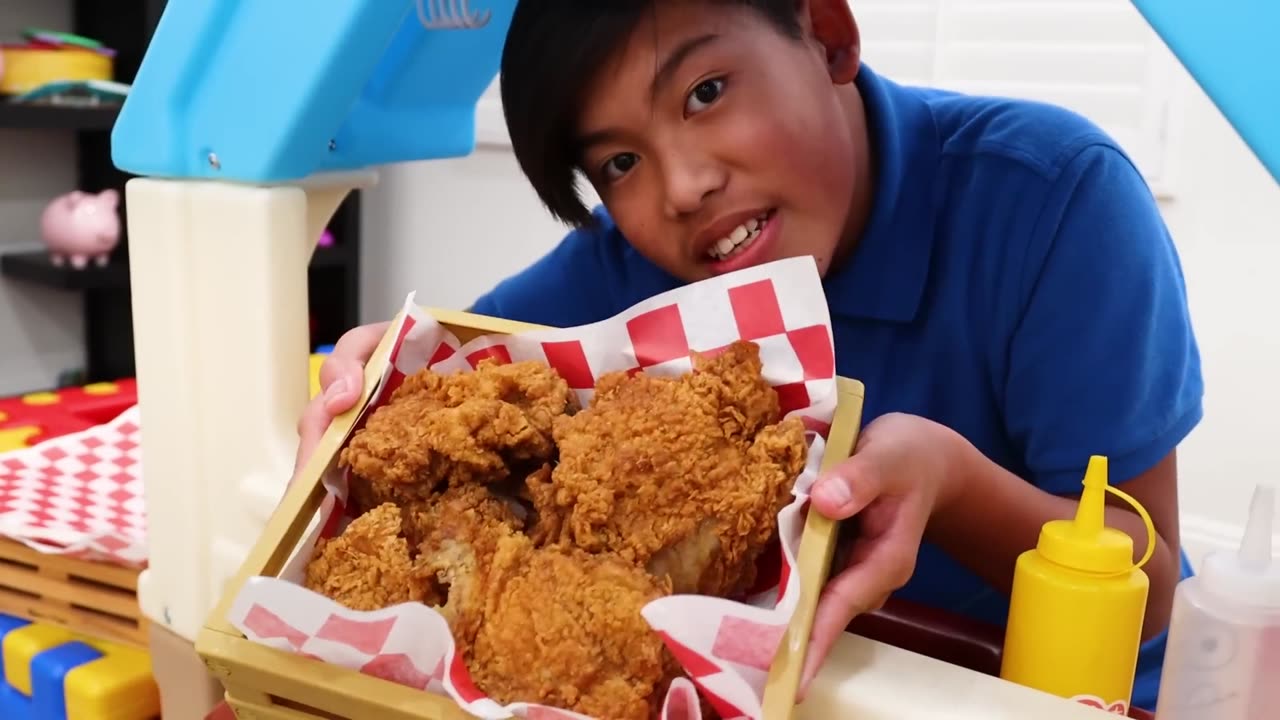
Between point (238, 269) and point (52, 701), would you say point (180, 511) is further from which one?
point (52, 701)

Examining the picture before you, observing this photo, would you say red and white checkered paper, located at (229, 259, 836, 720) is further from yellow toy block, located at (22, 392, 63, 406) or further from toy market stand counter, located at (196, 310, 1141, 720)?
yellow toy block, located at (22, 392, 63, 406)

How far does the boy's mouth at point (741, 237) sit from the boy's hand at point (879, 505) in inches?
10.0

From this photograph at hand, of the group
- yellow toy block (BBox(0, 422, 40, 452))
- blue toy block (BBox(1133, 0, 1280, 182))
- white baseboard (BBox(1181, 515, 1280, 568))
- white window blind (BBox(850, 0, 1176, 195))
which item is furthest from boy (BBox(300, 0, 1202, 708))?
white baseboard (BBox(1181, 515, 1280, 568))

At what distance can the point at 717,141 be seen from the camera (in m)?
0.72

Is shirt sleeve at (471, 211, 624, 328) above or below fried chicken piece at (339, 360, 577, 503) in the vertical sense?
below

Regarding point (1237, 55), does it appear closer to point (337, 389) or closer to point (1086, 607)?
point (1086, 607)

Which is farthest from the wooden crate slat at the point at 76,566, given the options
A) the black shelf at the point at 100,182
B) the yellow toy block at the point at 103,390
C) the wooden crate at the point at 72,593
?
the black shelf at the point at 100,182

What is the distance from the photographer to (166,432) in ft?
2.60

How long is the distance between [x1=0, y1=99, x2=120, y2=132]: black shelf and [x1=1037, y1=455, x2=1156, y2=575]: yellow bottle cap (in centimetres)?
195

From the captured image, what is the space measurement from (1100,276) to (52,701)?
999 mm

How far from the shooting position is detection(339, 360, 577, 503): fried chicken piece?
1.66 ft

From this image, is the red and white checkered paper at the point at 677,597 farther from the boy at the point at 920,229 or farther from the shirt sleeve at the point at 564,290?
the shirt sleeve at the point at 564,290

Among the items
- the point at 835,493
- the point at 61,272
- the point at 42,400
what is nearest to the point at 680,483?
the point at 835,493

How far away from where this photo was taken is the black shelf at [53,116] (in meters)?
1.85
